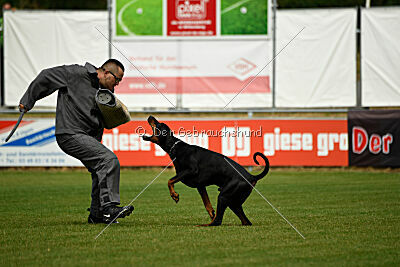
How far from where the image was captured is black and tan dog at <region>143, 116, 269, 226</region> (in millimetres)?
8859

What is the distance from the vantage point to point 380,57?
72.8 ft

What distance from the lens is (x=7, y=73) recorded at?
23.1m

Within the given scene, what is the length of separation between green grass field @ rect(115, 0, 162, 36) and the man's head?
1322cm

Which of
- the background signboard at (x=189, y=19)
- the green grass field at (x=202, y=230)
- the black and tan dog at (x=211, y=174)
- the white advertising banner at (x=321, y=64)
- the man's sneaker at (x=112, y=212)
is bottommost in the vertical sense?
the green grass field at (x=202, y=230)

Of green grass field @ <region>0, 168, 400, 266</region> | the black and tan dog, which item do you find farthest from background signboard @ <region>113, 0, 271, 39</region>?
the black and tan dog

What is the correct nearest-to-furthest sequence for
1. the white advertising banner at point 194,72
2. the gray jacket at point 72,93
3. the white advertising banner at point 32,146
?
the gray jacket at point 72,93
the white advertising banner at point 32,146
the white advertising banner at point 194,72

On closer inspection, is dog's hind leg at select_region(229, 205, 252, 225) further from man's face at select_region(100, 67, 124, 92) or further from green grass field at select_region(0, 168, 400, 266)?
man's face at select_region(100, 67, 124, 92)

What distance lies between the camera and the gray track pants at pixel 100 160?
29.8 ft

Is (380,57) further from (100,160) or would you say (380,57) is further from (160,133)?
(100,160)

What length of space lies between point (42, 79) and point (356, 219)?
4.65 m

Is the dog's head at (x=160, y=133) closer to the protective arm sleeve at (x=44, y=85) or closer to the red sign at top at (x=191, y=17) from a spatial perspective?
the protective arm sleeve at (x=44, y=85)

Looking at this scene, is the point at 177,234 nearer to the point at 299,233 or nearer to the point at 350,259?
the point at 299,233

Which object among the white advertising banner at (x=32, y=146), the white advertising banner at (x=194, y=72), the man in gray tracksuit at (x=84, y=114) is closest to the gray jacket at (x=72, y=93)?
the man in gray tracksuit at (x=84, y=114)

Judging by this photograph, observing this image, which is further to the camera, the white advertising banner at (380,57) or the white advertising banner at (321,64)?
the white advertising banner at (321,64)
